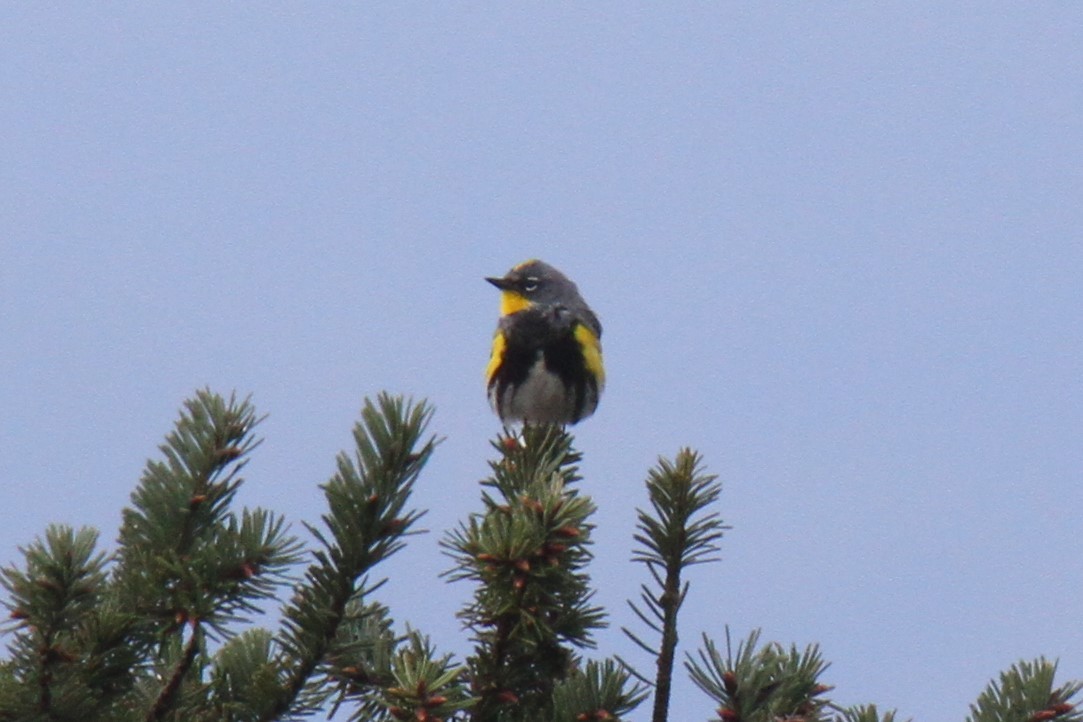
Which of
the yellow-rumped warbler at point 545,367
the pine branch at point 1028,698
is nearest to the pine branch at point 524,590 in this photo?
the pine branch at point 1028,698

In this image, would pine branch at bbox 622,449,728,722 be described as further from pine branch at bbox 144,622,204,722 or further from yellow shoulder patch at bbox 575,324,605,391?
yellow shoulder patch at bbox 575,324,605,391

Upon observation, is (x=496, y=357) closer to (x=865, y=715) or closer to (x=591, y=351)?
(x=591, y=351)

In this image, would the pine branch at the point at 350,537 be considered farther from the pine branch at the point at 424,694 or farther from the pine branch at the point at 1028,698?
the pine branch at the point at 1028,698

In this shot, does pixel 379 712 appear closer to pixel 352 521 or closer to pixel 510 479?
pixel 352 521

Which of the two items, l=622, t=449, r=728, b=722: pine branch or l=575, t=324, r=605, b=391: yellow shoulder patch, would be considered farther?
l=575, t=324, r=605, b=391: yellow shoulder patch

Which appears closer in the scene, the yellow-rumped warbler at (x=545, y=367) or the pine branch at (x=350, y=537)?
the pine branch at (x=350, y=537)

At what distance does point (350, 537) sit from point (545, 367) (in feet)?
17.9

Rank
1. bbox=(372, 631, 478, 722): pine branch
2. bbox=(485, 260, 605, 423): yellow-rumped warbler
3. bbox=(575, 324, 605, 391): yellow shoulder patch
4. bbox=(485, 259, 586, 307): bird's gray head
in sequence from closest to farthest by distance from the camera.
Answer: bbox=(372, 631, 478, 722): pine branch
bbox=(485, 260, 605, 423): yellow-rumped warbler
bbox=(575, 324, 605, 391): yellow shoulder patch
bbox=(485, 259, 586, 307): bird's gray head

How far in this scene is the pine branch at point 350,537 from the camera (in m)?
2.19

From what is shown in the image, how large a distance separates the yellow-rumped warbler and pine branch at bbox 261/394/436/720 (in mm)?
5372

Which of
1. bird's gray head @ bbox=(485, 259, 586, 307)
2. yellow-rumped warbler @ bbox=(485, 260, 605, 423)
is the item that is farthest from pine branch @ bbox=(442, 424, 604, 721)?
bird's gray head @ bbox=(485, 259, 586, 307)

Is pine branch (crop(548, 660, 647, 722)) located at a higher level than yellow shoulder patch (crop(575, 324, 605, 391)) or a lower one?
lower

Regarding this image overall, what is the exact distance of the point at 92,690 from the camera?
215 cm

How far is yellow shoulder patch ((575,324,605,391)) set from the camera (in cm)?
781
